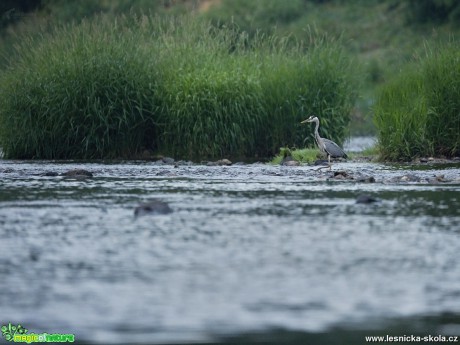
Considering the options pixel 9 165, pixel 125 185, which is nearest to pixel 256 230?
pixel 125 185

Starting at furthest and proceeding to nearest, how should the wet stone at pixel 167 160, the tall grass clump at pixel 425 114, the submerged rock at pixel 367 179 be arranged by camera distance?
the wet stone at pixel 167 160
the tall grass clump at pixel 425 114
the submerged rock at pixel 367 179

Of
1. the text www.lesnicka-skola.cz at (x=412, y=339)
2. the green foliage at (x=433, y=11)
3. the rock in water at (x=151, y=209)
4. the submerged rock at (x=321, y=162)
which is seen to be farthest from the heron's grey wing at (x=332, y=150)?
the green foliage at (x=433, y=11)

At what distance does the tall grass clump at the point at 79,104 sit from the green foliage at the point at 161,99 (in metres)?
0.02

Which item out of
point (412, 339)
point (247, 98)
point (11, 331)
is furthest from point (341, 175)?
point (11, 331)

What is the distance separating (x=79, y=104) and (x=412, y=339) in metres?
15.7

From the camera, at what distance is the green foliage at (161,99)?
22.8m

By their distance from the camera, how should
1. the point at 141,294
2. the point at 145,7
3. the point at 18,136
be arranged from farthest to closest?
the point at 145,7 → the point at 18,136 → the point at 141,294

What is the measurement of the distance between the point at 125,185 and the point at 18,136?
6227mm

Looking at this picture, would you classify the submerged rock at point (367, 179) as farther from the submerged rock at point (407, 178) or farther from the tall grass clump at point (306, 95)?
the tall grass clump at point (306, 95)

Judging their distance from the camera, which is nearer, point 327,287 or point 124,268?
point 327,287

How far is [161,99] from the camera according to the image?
23.5 meters

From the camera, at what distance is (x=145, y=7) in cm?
4888

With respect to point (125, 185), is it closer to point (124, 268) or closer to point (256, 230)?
point (256, 230)

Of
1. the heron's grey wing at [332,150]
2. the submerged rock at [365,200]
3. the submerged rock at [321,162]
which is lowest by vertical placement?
the submerged rock at [365,200]
